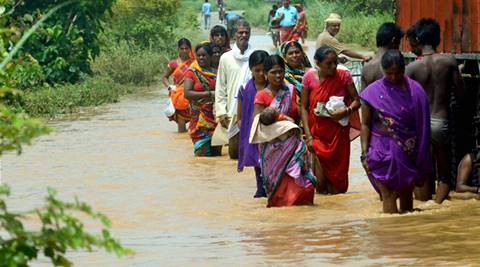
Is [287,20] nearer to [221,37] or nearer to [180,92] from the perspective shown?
[180,92]

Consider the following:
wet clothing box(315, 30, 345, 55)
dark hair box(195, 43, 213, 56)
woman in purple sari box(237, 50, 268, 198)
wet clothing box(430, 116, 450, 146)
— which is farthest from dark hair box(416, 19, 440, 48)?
dark hair box(195, 43, 213, 56)

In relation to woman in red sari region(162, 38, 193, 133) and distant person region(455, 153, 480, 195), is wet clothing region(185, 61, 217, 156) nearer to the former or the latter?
woman in red sari region(162, 38, 193, 133)

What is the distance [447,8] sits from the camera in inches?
444

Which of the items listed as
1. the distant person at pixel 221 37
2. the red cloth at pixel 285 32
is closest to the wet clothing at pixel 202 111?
the distant person at pixel 221 37

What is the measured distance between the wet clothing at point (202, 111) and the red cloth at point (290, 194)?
4.50 m

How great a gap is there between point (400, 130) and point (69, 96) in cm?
1381

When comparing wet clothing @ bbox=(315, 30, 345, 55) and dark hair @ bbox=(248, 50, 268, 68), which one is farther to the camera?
wet clothing @ bbox=(315, 30, 345, 55)

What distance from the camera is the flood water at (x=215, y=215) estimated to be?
27.8ft

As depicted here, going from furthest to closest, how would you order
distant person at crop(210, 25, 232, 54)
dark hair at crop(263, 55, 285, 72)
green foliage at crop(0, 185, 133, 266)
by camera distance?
distant person at crop(210, 25, 232, 54) < dark hair at crop(263, 55, 285, 72) < green foliage at crop(0, 185, 133, 266)

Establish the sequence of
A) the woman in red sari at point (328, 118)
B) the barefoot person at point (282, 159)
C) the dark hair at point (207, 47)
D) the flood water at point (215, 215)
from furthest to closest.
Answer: the dark hair at point (207, 47), the woman in red sari at point (328, 118), the barefoot person at point (282, 159), the flood water at point (215, 215)

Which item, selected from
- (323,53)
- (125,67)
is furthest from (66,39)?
(323,53)

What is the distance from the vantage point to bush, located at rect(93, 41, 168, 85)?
27.2 meters

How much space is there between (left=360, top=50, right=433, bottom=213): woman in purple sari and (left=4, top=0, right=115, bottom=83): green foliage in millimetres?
14462

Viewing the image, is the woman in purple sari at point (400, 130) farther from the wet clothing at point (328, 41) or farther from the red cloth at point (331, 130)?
the wet clothing at point (328, 41)
